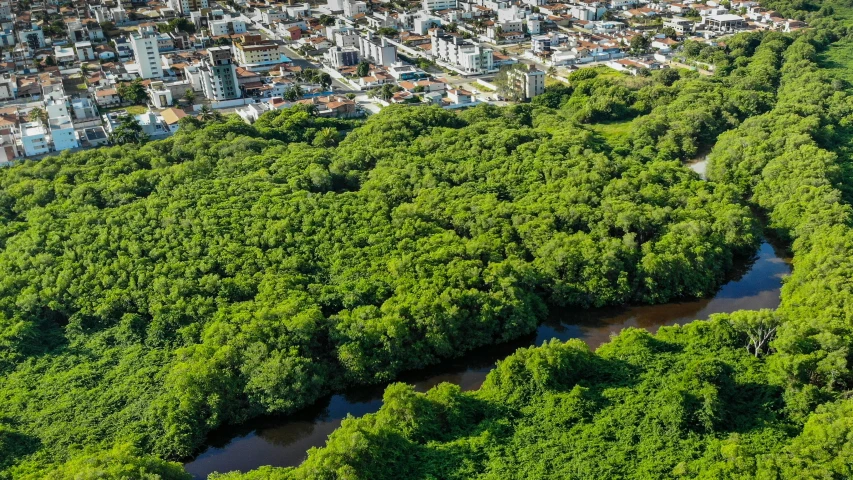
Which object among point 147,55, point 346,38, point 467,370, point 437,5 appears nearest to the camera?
point 467,370

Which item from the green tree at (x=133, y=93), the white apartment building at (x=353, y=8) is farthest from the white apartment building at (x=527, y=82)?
the white apartment building at (x=353, y=8)

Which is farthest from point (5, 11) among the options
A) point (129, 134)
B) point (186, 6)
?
point (129, 134)

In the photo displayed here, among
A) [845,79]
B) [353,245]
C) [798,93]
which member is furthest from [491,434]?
[845,79]

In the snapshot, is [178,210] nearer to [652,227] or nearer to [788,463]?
[652,227]

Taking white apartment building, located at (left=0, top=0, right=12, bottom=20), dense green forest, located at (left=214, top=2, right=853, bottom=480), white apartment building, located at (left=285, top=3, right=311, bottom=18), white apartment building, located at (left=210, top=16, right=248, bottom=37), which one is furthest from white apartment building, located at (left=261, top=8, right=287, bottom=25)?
dense green forest, located at (left=214, top=2, right=853, bottom=480)

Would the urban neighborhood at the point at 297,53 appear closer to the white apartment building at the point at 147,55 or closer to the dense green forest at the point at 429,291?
the white apartment building at the point at 147,55

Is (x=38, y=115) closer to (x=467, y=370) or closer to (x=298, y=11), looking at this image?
(x=467, y=370)
